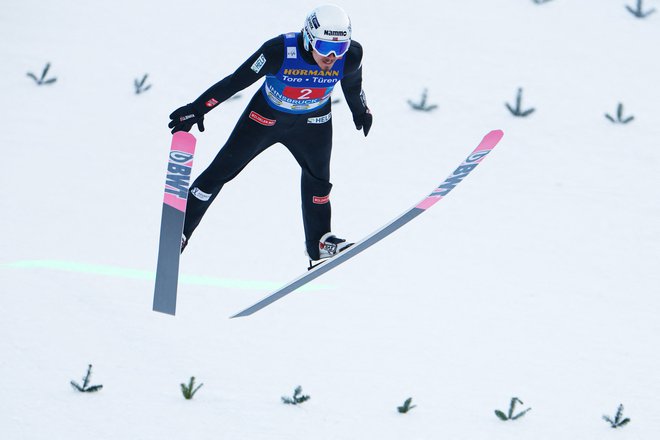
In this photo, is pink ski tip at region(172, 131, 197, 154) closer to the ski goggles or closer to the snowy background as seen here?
the ski goggles

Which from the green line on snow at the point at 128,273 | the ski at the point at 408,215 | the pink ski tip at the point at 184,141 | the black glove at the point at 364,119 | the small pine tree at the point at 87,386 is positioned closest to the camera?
the pink ski tip at the point at 184,141

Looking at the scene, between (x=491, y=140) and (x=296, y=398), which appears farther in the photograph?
(x=296, y=398)

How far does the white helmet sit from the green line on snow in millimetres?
3356

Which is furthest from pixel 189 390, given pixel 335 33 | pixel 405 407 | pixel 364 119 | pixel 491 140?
pixel 335 33

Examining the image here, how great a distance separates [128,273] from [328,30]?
12.8 feet

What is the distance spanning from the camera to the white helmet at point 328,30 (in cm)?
601

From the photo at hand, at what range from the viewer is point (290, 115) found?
6.58 meters

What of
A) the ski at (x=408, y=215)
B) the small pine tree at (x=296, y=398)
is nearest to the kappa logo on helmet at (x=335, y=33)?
the ski at (x=408, y=215)

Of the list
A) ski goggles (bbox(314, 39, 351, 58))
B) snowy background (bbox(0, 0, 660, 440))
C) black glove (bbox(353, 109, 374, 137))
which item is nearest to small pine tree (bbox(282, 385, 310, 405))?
snowy background (bbox(0, 0, 660, 440))

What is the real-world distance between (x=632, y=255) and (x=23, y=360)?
578 cm

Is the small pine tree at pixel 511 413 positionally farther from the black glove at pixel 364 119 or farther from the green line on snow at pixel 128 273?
the black glove at pixel 364 119

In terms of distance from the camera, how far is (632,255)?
9578 mm

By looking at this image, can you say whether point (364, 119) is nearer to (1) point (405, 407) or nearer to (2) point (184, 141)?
(2) point (184, 141)

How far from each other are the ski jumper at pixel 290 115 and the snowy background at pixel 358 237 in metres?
1.57
